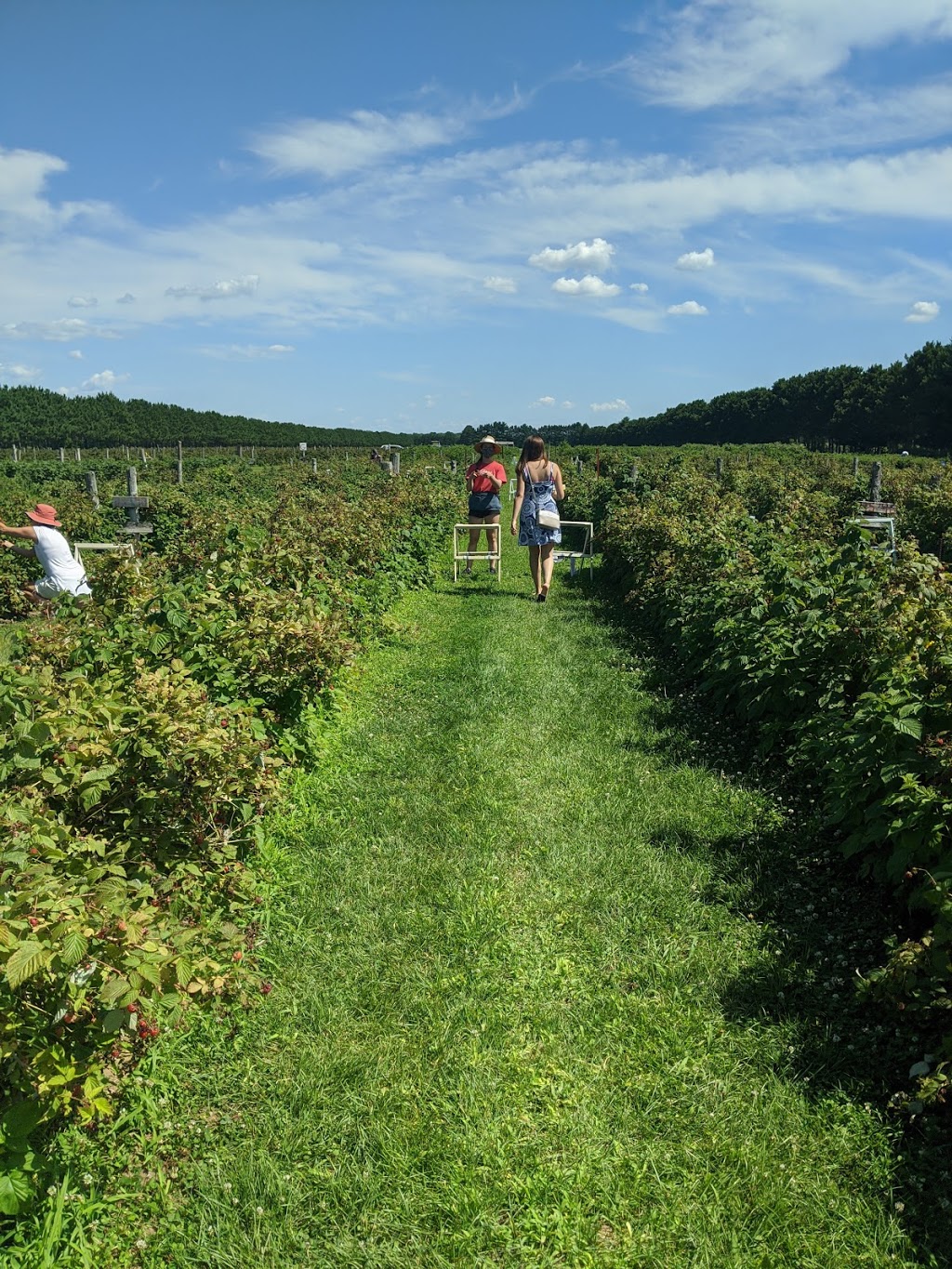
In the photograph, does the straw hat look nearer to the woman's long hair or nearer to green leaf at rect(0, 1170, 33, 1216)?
the woman's long hair

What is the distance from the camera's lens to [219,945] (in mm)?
3252

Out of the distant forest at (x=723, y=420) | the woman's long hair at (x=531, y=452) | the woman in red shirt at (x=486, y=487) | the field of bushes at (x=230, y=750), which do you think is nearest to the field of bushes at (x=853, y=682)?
the field of bushes at (x=230, y=750)

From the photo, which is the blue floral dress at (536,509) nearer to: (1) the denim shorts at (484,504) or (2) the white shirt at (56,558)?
(1) the denim shorts at (484,504)

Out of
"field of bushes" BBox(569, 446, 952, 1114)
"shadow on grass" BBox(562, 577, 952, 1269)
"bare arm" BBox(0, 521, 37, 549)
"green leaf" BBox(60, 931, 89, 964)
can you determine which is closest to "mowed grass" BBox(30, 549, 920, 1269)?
"shadow on grass" BBox(562, 577, 952, 1269)

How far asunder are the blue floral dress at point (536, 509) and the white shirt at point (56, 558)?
4.79m

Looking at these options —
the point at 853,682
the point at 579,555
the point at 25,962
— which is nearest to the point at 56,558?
the point at 579,555

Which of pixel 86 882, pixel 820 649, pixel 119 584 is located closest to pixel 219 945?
pixel 86 882

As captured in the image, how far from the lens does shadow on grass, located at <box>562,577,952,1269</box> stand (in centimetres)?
254

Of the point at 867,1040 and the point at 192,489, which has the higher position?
the point at 192,489

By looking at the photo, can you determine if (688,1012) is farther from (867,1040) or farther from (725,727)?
(725,727)

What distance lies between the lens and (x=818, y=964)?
345 cm

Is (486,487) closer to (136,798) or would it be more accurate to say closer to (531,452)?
(531,452)

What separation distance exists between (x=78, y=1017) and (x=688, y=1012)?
205 centimetres

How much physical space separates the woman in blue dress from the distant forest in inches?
1997
